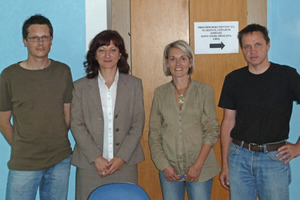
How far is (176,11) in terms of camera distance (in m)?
2.94

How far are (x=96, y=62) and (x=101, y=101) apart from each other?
0.33 metres

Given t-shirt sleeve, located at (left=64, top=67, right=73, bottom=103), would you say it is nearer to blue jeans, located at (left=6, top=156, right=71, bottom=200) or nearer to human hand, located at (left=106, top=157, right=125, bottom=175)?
blue jeans, located at (left=6, top=156, right=71, bottom=200)

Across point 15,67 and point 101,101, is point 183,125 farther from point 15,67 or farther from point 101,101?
point 15,67

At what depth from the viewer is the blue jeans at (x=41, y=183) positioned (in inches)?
85.5

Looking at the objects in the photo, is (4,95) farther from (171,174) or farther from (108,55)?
(171,174)

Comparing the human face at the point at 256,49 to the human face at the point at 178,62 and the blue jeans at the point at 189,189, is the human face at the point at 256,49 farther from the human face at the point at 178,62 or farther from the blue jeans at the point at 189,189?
the blue jeans at the point at 189,189

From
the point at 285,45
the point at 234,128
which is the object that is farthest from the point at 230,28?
the point at 234,128

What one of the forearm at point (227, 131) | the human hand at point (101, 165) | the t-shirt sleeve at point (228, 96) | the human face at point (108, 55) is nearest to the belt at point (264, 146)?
the forearm at point (227, 131)

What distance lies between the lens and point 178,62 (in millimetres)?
2301

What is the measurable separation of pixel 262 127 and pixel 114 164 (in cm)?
106

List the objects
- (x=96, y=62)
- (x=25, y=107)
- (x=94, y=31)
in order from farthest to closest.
Result: (x=94, y=31), (x=96, y=62), (x=25, y=107)

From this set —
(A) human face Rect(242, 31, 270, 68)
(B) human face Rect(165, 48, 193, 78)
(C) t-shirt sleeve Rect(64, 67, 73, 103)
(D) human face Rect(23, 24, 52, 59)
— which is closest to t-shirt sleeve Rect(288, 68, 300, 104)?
(A) human face Rect(242, 31, 270, 68)

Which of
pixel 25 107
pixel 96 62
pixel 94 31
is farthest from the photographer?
pixel 94 31

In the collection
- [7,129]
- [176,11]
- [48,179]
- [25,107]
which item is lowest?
[48,179]
